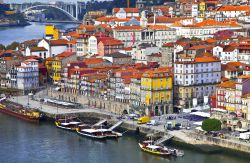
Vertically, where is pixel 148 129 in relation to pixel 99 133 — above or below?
above

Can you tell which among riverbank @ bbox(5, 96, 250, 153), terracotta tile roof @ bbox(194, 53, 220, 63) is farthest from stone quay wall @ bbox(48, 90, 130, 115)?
terracotta tile roof @ bbox(194, 53, 220, 63)

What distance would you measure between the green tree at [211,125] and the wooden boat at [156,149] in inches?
57.2

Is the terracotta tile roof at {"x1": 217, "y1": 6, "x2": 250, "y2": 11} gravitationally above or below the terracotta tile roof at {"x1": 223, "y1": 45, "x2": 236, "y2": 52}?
above

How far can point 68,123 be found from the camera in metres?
25.9

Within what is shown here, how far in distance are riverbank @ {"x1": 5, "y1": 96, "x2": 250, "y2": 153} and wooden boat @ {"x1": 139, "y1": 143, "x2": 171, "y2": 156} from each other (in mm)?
1063

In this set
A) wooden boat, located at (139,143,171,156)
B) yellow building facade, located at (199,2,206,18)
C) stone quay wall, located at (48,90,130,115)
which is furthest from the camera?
yellow building facade, located at (199,2,206,18)

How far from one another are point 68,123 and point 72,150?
3.30 meters

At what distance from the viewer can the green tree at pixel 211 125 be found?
22.3 meters

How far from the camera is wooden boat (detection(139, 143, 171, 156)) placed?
21591 mm

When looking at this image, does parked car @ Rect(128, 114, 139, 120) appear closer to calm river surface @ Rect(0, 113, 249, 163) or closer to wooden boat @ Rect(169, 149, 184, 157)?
calm river surface @ Rect(0, 113, 249, 163)

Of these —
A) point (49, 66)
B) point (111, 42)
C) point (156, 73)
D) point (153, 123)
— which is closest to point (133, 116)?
point (153, 123)

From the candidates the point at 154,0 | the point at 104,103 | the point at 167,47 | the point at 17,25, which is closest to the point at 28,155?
the point at 104,103

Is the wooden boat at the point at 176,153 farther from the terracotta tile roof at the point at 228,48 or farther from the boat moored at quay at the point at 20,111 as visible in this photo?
the terracotta tile roof at the point at 228,48

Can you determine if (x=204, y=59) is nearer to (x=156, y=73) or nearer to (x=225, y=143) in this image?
(x=156, y=73)
